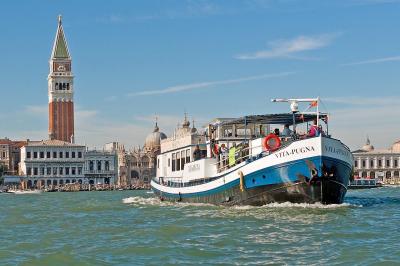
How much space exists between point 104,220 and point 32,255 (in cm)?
1172

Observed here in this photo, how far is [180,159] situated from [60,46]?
4551 inches

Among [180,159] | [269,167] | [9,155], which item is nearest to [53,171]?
[9,155]

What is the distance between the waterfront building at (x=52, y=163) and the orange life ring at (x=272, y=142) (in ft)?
343

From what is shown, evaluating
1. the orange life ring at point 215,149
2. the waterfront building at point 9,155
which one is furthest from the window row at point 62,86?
the orange life ring at point 215,149

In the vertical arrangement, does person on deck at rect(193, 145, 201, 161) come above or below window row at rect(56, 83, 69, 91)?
below

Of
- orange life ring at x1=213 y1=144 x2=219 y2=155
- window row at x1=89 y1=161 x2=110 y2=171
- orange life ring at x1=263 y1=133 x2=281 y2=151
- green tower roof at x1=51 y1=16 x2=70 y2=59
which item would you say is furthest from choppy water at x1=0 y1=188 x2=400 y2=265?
green tower roof at x1=51 y1=16 x2=70 y2=59

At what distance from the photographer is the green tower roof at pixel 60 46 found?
157m

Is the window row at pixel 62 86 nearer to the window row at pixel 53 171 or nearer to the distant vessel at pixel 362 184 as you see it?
the window row at pixel 53 171

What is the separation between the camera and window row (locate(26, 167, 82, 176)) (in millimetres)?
134250

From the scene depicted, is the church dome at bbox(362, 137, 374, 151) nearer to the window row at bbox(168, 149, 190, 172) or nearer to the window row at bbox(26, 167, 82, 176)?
the window row at bbox(26, 167, 82, 176)

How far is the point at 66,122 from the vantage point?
150m

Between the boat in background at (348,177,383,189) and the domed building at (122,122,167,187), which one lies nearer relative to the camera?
the boat in background at (348,177,383,189)

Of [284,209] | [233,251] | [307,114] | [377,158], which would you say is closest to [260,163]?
[284,209]

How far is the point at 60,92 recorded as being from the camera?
6004 inches
